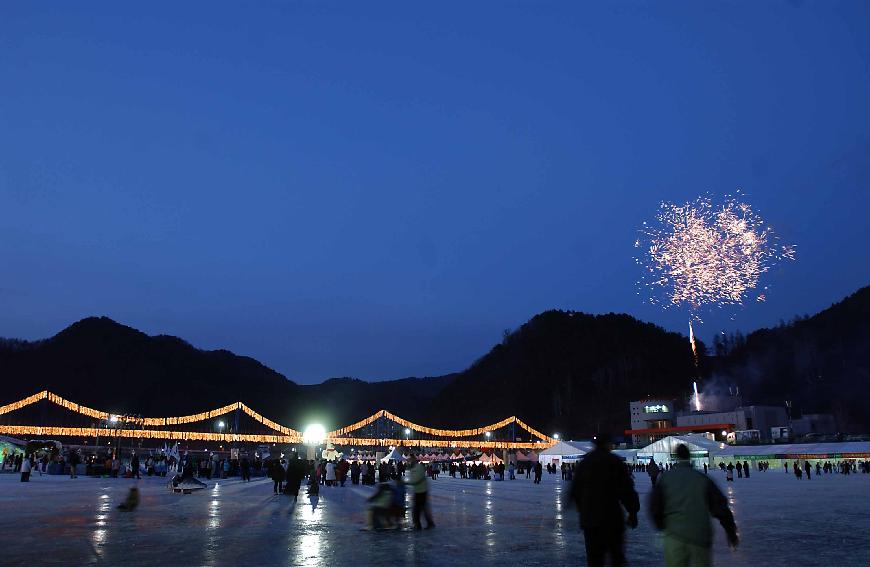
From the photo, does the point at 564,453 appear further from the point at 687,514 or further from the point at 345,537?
the point at 687,514

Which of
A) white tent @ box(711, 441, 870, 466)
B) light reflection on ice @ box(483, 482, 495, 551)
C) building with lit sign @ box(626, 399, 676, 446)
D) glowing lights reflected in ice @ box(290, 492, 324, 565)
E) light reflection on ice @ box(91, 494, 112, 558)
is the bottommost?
light reflection on ice @ box(483, 482, 495, 551)

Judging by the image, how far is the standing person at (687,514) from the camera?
19.3 ft

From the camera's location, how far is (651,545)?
1176 cm

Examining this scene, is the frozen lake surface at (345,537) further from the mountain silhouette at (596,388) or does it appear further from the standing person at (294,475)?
the mountain silhouette at (596,388)

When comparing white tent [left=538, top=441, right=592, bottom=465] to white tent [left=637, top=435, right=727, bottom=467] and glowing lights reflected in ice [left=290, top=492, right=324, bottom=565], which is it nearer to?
white tent [left=637, top=435, right=727, bottom=467]

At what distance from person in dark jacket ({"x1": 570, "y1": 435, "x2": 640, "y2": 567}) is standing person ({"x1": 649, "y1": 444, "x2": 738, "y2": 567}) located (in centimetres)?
97

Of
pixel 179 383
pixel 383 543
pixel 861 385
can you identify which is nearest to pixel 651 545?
pixel 383 543

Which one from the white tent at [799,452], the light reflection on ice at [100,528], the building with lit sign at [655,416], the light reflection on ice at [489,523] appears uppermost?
the building with lit sign at [655,416]

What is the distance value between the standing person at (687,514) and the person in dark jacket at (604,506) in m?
0.97

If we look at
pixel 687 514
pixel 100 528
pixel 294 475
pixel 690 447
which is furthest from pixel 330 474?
pixel 690 447

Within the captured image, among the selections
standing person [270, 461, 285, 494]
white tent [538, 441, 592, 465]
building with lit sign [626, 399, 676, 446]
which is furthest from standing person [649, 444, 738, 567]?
building with lit sign [626, 399, 676, 446]

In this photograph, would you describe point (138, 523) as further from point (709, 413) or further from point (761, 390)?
point (761, 390)

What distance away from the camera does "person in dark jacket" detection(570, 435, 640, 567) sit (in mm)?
7113

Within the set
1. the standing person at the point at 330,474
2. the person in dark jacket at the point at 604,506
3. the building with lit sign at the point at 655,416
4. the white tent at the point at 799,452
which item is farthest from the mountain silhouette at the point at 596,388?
the person in dark jacket at the point at 604,506
